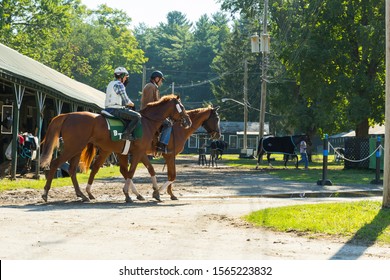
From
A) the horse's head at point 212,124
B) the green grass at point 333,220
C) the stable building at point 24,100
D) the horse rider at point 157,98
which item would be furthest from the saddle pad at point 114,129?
the stable building at point 24,100

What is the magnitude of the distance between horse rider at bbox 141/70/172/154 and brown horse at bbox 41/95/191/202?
0.80 feet

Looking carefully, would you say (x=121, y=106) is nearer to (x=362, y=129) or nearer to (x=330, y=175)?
(x=330, y=175)

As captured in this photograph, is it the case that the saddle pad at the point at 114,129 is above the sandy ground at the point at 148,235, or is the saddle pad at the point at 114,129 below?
above

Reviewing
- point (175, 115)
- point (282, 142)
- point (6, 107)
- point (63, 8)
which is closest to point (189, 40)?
point (63, 8)

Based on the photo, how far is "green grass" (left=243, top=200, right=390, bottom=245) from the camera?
10.6m

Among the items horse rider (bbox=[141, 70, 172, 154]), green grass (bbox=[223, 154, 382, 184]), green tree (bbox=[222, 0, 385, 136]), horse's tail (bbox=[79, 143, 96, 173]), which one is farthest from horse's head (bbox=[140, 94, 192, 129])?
green tree (bbox=[222, 0, 385, 136])

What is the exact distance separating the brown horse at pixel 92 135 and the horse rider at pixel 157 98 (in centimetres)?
24

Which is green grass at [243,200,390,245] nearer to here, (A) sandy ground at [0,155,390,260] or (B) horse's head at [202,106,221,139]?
(A) sandy ground at [0,155,390,260]

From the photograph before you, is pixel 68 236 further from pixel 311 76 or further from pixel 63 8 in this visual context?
pixel 63 8

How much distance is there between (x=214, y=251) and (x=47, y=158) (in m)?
6.75

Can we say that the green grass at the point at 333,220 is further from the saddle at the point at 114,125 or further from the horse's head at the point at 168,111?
the horse's head at the point at 168,111

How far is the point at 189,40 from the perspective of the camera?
483 ft

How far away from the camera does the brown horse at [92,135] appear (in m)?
14.7

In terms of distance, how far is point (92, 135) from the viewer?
15031 mm
